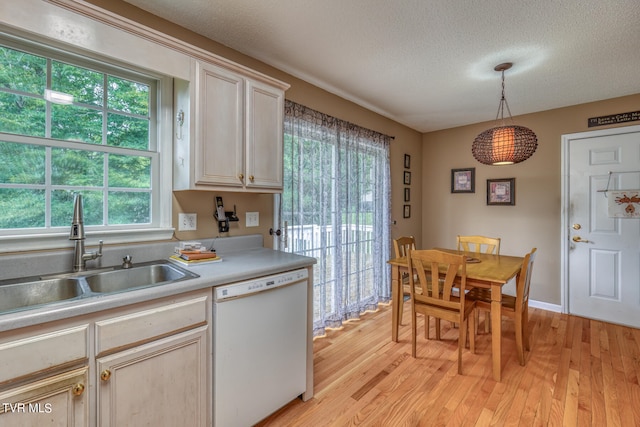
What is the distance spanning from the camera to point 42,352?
38.7 inches

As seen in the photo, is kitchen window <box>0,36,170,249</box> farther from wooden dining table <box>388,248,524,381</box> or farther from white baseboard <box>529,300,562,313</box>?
white baseboard <box>529,300,562,313</box>

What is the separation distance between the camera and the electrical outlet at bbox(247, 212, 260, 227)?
2256mm

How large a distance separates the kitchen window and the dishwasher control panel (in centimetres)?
79

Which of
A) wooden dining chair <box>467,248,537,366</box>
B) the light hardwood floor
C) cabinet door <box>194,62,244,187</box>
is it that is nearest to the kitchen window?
cabinet door <box>194,62,244,187</box>

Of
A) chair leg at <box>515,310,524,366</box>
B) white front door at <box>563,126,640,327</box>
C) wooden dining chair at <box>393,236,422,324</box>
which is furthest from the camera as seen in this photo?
white front door at <box>563,126,640,327</box>

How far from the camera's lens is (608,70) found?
2418 mm

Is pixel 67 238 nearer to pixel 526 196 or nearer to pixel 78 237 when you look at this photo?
pixel 78 237

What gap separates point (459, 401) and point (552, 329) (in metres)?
1.76

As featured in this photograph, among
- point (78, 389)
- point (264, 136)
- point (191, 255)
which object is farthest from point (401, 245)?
point (78, 389)

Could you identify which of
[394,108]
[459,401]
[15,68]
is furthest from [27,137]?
[394,108]

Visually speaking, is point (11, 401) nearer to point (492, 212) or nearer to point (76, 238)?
point (76, 238)

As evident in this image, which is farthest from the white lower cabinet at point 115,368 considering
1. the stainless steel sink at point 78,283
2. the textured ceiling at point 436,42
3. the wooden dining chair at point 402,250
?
the wooden dining chair at point 402,250

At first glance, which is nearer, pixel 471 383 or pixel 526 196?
pixel 471 383

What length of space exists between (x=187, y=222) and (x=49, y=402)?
3.60 ft
